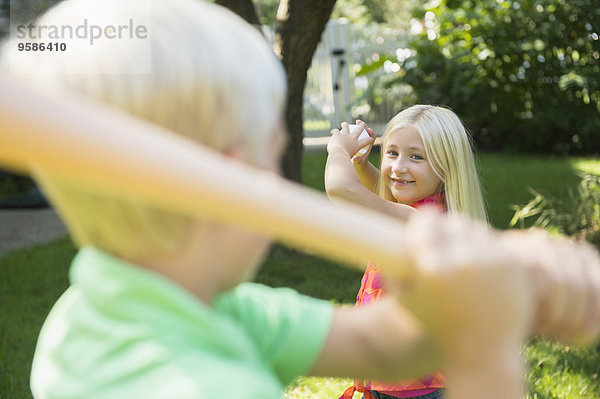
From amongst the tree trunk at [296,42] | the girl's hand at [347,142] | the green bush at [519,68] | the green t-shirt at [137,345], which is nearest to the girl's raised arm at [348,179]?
the girl's hand at [347,142]

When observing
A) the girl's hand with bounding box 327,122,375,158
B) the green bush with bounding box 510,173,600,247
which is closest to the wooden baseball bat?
the girl's hand with bounding box 327,122,375,158

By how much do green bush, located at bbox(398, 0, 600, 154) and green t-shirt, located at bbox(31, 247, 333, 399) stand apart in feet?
27.6

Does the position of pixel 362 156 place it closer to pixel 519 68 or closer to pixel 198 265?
pixel 198 265

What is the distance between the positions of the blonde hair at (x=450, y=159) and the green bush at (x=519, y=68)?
6335 mm

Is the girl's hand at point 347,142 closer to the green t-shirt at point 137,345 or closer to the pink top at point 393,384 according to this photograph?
the pink top at point 393,384

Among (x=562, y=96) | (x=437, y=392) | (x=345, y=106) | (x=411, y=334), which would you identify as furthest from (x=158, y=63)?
(x=345, y=106)

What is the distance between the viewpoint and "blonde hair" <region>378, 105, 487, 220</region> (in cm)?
266

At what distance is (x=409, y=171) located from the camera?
2.68 meters

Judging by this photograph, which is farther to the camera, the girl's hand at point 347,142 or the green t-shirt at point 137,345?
the girl's hand at point 347,142

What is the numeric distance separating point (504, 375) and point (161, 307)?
37 cm

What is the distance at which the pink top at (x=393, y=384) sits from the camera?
2492 millimetres

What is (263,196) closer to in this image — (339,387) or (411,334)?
(411,334)

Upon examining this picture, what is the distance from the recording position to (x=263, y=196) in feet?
2.16

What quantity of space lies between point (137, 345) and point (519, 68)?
940 centimetres
